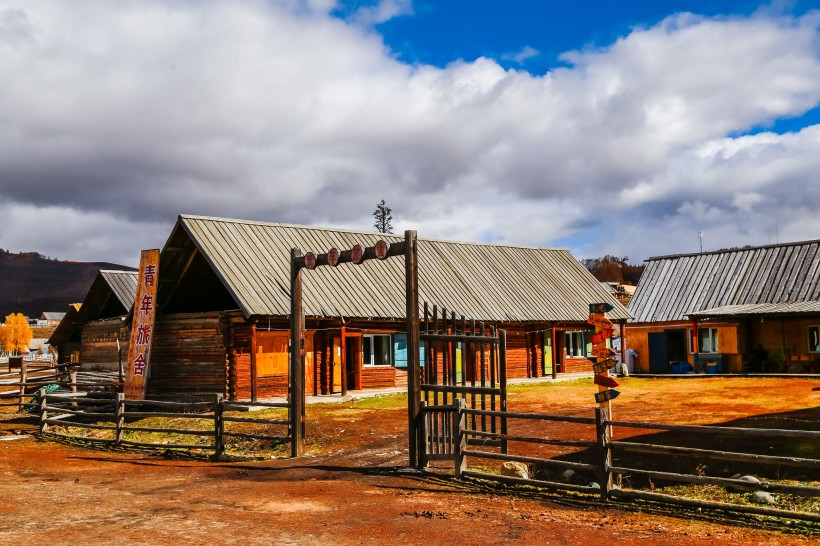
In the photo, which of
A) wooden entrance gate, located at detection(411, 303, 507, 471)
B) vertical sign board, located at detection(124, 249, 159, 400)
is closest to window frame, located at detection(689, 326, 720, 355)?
vertical sign board, located at detection(124, 249, 159, 400)

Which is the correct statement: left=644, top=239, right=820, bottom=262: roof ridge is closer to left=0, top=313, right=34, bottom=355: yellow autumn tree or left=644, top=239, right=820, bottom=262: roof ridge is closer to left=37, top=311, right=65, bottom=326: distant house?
left=0, top=313, right=34, bottom=355: yellow autumn tree

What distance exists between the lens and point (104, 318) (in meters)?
35.3

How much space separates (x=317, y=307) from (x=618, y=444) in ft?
58.6

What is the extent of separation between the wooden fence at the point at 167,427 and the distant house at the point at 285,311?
8.72 ft

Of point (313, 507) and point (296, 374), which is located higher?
point (296, 374)

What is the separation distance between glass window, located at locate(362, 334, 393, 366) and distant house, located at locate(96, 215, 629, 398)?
4 centimetres

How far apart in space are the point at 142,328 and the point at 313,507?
52.4ft

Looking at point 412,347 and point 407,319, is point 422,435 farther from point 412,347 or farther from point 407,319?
point 407,319

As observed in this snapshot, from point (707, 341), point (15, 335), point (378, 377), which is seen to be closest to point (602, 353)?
point (378, 377)

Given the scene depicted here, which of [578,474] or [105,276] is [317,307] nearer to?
[105,276]

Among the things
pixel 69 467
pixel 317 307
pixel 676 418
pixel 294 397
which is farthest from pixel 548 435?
pixel 317 307

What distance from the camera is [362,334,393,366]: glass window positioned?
29.5m

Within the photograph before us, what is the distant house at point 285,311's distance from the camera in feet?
86.0

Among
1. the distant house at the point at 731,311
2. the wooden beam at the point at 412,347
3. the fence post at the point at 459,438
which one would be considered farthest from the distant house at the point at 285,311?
the fence post at the point at 459,438
